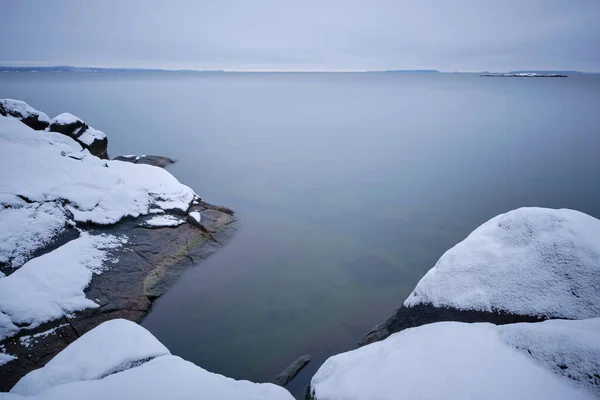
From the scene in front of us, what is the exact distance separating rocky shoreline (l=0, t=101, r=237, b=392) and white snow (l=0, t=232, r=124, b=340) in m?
0.15

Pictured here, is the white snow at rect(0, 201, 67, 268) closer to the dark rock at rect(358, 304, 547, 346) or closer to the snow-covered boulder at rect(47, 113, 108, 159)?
the snow-covered boulder at rect(47, 113, 108, 159)

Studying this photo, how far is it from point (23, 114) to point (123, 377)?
15.2m

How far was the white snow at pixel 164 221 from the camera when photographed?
33.4 feet

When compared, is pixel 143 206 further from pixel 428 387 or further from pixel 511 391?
pixel 511 391

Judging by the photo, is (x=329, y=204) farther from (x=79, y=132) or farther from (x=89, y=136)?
(x=79, y=132)

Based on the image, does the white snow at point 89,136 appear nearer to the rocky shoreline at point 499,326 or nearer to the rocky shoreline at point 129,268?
the rocky shoreline at point 129,268

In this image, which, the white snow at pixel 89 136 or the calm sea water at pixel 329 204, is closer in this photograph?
the calm sea water at pixel 329 204

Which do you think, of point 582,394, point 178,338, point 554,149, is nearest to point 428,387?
point 582,394

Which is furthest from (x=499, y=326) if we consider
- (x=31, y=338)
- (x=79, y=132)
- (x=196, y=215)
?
(x=79, y=132)

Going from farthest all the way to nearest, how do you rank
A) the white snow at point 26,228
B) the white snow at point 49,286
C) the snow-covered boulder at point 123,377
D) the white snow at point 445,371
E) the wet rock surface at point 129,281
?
the white snow at point 26,228, the white snow at point 49,286, the wet rock surface at point 129,281, the snow-covered boulder at point 123,377, the white snow at point 445,371

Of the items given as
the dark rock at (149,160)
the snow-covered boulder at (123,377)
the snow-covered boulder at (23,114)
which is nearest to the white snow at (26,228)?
the snow-covered boulder at (123,377)

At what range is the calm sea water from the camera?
824 centimetres

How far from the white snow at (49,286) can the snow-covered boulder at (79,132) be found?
9.07 meters

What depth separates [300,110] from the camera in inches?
1969
